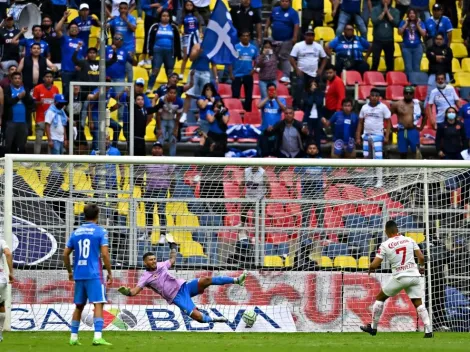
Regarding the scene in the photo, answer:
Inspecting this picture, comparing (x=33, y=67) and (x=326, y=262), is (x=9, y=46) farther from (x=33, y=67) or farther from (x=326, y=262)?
(x=326, y=262)

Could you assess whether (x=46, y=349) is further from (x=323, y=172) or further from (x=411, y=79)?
(x=411, y=79)

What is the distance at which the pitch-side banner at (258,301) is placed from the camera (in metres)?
18.2

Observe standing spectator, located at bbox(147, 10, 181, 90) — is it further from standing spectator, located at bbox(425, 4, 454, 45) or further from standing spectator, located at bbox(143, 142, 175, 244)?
standing spectator, located at bbox(143, 142, 175, 244)

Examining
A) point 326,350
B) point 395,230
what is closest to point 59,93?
point 395,230

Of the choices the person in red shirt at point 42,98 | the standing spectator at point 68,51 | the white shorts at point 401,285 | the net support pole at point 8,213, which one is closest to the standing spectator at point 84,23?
the standing spectator at point 68,51

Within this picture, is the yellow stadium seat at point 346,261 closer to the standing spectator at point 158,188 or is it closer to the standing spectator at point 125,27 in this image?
the standing spectator at point 158,188

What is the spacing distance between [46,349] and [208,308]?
15.8 feet

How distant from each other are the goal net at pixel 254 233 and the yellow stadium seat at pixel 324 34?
348 inches

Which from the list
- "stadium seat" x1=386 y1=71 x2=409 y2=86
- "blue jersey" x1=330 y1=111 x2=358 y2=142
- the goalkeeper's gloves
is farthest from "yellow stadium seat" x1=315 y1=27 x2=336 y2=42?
the goalkeeper's gloves

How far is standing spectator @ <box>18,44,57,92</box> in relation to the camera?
76.5ft

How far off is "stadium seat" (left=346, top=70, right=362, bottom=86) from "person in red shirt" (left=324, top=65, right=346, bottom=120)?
5.91 ft

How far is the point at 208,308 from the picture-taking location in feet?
61.1

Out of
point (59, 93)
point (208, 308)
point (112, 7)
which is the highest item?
point (112, 7)

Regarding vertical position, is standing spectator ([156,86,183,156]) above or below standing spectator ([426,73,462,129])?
below
